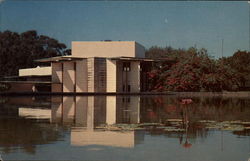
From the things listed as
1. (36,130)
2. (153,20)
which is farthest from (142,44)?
(36,130)

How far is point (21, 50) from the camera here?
39500 mm

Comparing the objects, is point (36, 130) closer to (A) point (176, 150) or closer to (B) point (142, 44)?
(A) point (176, 150)

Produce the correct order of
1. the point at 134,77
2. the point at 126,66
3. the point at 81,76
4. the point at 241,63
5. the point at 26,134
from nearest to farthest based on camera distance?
the point at 26,134 → the point at 134,77 → the point at 81,76 → the point at 126,66 → the point at 241,63

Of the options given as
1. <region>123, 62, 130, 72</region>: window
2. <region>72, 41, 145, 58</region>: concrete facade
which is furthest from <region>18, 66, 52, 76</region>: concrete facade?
<region>123, 62, 130, 72</region>: window

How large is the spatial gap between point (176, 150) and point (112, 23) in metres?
22.5

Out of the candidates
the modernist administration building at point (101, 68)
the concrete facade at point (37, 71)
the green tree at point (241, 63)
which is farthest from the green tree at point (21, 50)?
the green tree at point (241, 63)

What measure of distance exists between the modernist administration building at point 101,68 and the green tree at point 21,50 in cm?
802

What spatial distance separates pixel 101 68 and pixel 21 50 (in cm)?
1276

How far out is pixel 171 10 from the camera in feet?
76.5

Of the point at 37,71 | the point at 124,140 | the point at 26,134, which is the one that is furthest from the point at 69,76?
the point at 124,140

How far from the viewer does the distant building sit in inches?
1166

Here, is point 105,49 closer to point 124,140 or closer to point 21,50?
point 21,50

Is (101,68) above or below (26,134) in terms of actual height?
above

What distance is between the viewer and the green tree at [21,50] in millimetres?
38875
